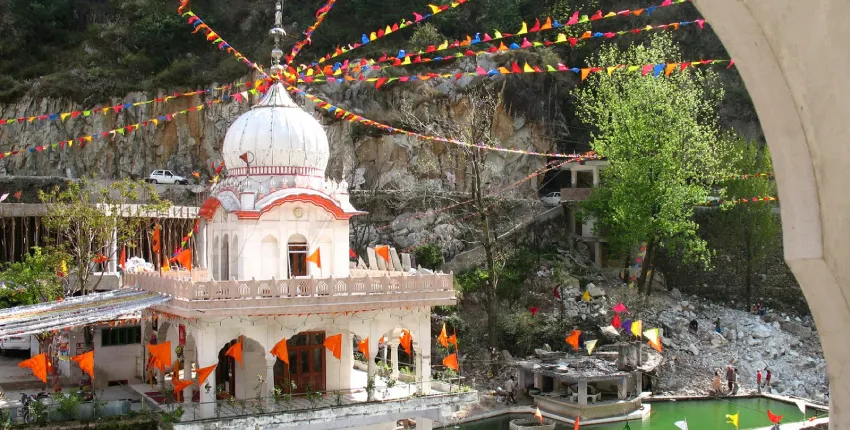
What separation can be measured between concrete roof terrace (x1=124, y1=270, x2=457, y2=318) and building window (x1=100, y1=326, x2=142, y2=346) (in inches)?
116

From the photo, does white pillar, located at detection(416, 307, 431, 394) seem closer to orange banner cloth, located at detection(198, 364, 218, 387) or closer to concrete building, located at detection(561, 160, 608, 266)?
orange banner cloth, located at detection(198, 364, 218, 387)

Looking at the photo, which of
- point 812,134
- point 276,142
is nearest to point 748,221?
point 276,142

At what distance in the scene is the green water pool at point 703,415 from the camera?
24609 millimetres

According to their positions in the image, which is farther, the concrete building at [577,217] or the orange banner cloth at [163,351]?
the concrete building at [577,217]

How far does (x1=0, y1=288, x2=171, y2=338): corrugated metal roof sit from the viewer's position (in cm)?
1630

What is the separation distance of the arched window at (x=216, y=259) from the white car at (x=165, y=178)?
20.0 metres

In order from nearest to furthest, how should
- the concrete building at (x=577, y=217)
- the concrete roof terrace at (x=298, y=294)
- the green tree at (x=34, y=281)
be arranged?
the concrete roof terrace at (x=298, y=294)
the green tree at (x=34, y=281)
the concrete building at (x=577, y=217)

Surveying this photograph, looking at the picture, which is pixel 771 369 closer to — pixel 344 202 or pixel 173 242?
pixel 344 202

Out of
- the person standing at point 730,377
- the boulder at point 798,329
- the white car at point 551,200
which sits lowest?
the person standing at point 730,377

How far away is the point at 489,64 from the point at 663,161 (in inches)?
482

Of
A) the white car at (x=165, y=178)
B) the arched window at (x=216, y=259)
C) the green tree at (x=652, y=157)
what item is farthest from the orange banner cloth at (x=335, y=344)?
the white car at (x=165, y=178)

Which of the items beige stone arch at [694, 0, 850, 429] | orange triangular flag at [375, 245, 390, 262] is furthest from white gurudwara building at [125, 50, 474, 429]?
beige stone arch at [694, 0, 850, 429]

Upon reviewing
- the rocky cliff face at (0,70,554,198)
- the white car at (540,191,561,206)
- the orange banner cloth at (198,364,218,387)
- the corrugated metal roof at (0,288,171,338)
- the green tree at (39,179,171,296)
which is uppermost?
the rocky cliff face at (0,70,554,198)

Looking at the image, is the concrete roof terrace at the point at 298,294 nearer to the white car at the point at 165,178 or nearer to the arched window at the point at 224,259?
the arched window at the point at 224,259
